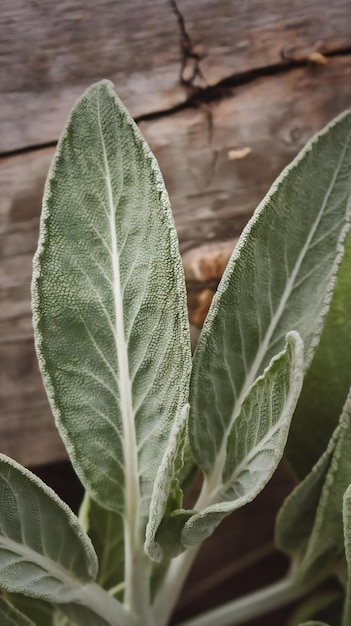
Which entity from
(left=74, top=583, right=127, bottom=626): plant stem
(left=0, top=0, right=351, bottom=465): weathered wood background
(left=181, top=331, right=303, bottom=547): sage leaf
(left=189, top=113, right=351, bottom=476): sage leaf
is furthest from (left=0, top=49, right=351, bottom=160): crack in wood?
(left=74, top=583, right=127, bottom=626): plant stem

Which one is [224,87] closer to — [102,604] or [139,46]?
[139,46]

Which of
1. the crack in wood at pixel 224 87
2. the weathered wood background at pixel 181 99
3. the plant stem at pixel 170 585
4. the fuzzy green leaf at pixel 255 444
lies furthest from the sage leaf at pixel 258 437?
the crack in wood at pixel 224 87

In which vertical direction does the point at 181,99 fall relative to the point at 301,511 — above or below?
above

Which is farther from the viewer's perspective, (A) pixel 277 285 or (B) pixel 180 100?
(B) pixel 180 100

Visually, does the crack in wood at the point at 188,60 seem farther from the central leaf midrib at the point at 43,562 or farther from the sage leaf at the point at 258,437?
the central leaf midrib at the point at 43,562

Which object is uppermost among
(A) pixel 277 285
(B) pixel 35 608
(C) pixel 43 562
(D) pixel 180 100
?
(D) pixel 180 100

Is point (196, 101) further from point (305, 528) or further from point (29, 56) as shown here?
point (305, 528)

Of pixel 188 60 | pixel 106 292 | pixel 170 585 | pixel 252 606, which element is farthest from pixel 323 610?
pixel 188 60
